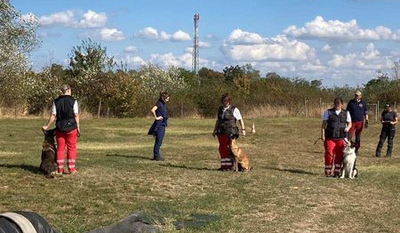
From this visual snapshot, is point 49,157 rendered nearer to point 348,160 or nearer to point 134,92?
point 348,160

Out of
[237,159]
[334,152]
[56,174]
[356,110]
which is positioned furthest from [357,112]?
[56,174]

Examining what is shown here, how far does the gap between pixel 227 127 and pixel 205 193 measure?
293cm

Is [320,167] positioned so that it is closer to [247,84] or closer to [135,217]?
[135,217]

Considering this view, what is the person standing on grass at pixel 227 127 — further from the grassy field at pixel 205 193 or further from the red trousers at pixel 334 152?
the red trousers at pixel 334 152

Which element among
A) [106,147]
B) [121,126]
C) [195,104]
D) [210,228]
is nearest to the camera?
[210,228]

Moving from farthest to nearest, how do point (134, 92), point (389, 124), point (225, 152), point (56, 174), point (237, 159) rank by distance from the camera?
point (134, 92) < point (389, 124) < point (225, 152) < point (237, 159) < point (56, 174)

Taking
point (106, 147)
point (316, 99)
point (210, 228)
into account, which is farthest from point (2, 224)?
point (316, 99)

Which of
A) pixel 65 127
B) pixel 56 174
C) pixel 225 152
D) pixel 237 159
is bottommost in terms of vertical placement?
pixel 56 174

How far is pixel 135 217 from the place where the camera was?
296 inches

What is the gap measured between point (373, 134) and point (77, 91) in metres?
22.9

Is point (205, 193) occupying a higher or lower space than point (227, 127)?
lower

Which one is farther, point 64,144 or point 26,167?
point 26,167

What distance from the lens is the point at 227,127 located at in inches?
544

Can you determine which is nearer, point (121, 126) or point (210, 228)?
point (210, 228)
